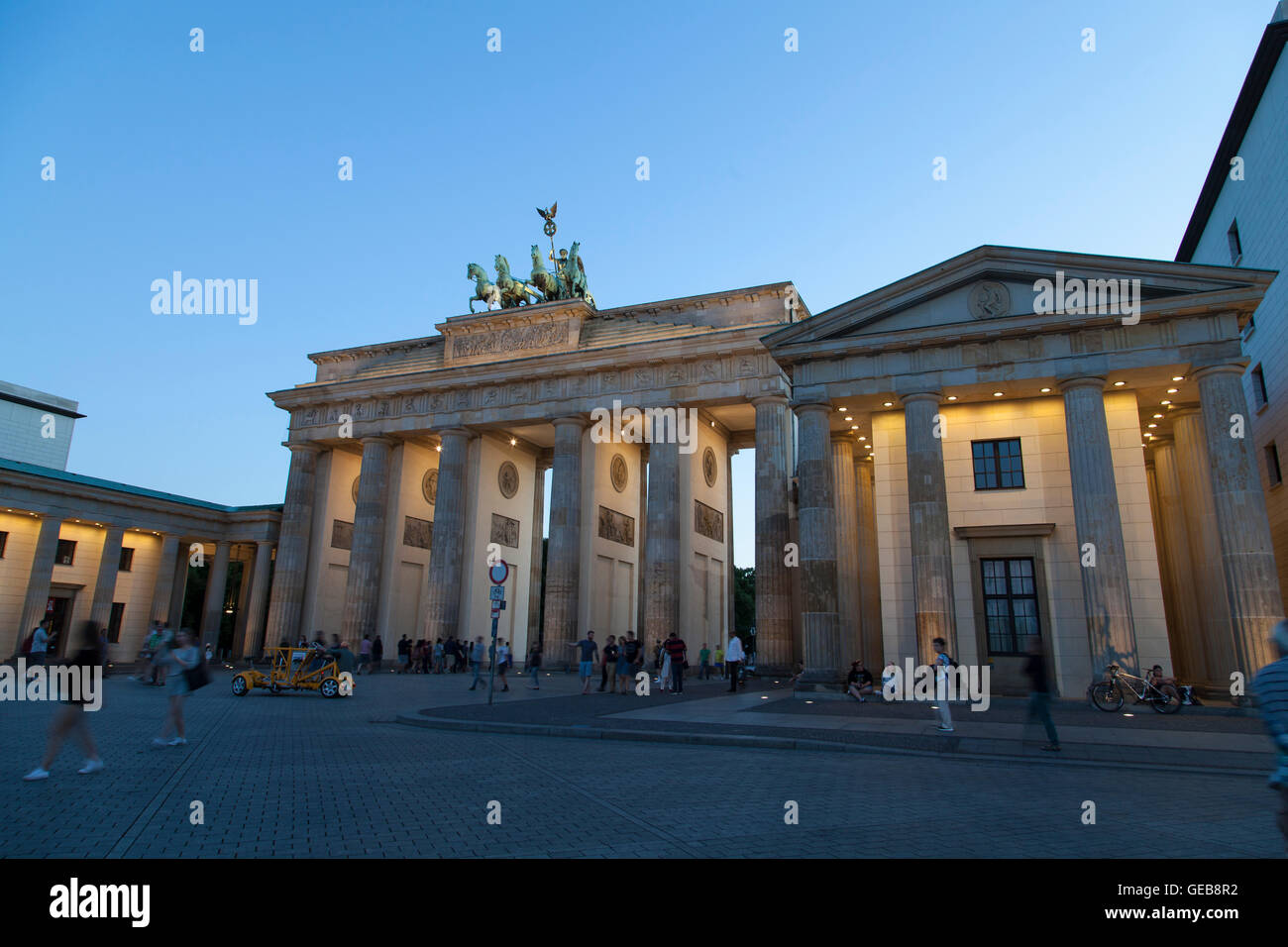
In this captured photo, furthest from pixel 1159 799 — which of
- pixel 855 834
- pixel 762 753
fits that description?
pixel 762 753

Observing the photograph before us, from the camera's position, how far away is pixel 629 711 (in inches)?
667

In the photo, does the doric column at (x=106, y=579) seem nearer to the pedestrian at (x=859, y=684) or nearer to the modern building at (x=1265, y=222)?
the pedestrian at (x=859, y=684)

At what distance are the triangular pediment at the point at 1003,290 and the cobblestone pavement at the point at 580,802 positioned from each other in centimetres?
1415

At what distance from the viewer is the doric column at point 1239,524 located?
57.2ft

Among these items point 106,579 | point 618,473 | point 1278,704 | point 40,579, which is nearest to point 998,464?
point 1278,704

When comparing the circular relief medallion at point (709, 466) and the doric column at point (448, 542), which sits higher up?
the circular relief medallion at point (709, 466)

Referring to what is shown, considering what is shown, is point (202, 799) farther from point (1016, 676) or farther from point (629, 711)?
point (1016, 676)

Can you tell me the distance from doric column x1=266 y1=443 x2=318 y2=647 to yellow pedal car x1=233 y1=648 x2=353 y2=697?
20.3 meters

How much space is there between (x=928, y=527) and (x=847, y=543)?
4740 mm

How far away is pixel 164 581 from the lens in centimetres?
4497

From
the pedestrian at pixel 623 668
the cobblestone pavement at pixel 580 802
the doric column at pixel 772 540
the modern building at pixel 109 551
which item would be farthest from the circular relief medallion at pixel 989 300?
the modern building at pixel 109 551

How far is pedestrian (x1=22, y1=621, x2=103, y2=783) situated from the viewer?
27.7 feet

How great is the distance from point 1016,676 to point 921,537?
4.77 meters

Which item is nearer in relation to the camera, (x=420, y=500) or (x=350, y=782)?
(x=350, y=782)
